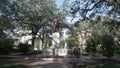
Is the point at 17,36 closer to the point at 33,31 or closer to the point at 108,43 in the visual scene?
the point at 33,31

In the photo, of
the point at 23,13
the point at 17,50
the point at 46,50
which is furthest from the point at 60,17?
the point at 46,50

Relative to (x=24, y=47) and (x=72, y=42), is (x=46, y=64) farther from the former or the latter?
(x=72, y=42)

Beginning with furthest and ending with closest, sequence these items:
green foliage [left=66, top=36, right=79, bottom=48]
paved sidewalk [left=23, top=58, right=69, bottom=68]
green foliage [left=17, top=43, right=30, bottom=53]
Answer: green foliage [left=66, top=36, right=79, bottom=48]
green foliage [left=17, top=43, right=30, bottom=53]
paved sidewalk [left=23, top=58, right=69, bottom=68]

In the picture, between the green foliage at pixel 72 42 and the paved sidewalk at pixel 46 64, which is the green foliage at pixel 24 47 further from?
the green foliage at pixel 72 42

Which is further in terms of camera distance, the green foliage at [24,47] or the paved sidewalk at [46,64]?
the green foliage at [24,47]

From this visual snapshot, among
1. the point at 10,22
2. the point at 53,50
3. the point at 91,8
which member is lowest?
the point at 53,50

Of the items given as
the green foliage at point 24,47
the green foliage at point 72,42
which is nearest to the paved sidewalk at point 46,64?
the green foliage at point 24,47

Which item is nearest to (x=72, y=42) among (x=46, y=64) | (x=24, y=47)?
(x=24, y=47)

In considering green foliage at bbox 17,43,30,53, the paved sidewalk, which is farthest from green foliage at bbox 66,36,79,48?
the paved sidewalk

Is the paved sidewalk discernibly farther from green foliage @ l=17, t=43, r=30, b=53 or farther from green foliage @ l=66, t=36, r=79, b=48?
green foliage @ l=66, t=36, r=79, b=48

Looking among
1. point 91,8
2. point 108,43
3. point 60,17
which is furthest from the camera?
point 60,17

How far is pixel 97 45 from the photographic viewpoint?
39.2 meters

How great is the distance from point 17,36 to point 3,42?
42.1 ft

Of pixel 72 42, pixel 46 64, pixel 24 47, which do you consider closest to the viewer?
pixel 46 64
